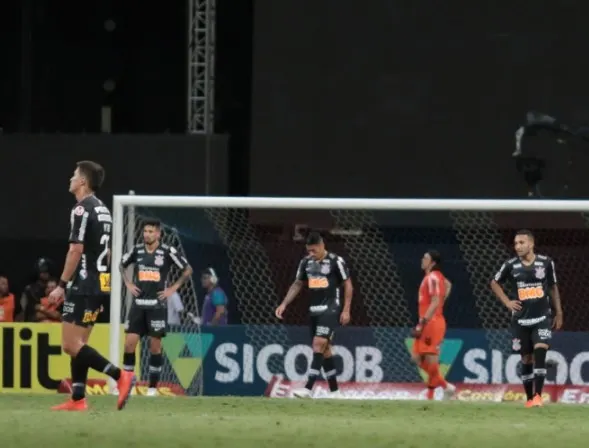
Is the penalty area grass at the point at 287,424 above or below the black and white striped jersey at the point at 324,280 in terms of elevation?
below

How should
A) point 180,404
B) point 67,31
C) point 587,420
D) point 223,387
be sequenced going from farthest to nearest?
point 67,31 < point 223,387 < point 180,404 < point 587,420

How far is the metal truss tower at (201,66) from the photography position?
20703 mm

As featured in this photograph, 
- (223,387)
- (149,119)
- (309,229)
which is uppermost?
(149,119)

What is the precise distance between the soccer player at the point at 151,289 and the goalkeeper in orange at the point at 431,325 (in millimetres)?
2602

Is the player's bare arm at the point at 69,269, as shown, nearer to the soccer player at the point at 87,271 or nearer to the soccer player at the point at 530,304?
the soccer player at the point at 87,271

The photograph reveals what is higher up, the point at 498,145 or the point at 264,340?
the point at 498,145

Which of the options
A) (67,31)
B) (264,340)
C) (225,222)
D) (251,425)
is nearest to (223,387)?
(264,340)

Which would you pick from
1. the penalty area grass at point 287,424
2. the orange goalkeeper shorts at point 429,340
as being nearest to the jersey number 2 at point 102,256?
the penalty area grass at point 287,424

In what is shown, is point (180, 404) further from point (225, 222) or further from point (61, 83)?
point (61, 83)

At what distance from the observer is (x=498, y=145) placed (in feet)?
68.6

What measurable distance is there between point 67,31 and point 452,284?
8397 millimetres

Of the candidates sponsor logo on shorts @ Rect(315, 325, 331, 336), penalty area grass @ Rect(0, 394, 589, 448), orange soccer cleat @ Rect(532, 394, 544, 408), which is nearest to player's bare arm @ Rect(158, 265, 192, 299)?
sponsor logo on shorts @ Rect(315, 325, 331, 336)

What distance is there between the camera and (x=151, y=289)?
1612 centimetres

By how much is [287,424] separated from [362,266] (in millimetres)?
8551
